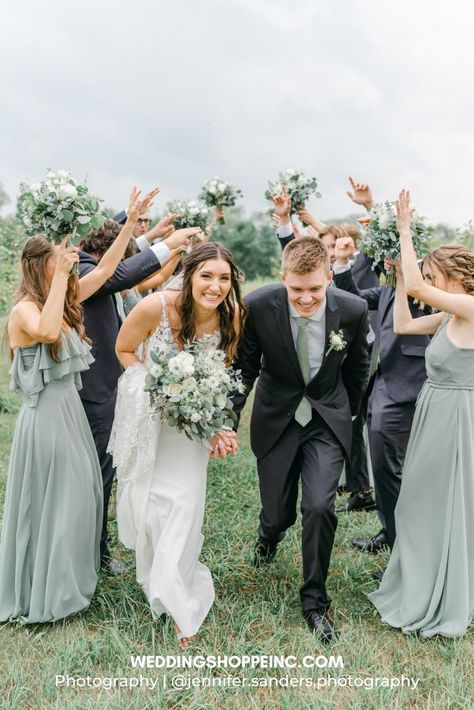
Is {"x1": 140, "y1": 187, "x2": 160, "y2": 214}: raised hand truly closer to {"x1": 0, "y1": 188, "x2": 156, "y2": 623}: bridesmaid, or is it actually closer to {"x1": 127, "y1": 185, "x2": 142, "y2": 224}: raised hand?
{"x1": 127, "y1": 185, "x2": 142, "y2": 224}: raised hand

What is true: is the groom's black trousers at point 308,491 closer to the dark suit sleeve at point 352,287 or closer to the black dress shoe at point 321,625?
the black dress shoe at point 321,625

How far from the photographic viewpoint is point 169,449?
4352mm

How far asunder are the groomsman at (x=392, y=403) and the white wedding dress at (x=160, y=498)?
5.21 feet

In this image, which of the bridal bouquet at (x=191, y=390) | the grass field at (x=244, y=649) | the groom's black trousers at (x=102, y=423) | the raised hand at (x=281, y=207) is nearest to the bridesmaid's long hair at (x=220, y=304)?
the bridal bouquet at (x=191, y=390)

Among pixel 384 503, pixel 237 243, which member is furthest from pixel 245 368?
pixel 237 243

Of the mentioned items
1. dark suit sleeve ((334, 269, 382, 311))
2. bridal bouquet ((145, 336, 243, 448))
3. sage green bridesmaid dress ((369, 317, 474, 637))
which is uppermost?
dark suit sleeve ((334, 269, 382, 311))

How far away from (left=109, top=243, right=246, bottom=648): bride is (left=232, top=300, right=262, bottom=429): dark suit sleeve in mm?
192

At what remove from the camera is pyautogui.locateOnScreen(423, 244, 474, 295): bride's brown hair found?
13.9 feet

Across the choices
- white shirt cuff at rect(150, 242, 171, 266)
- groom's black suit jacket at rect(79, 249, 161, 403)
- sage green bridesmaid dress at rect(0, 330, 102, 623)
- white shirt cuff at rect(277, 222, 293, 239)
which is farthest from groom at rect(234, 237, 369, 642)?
white shirt cuff at rect(277, 222, 293, 239)

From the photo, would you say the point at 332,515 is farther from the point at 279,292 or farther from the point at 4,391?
the point at 4,391

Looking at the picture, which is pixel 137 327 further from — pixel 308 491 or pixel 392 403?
pixel 392 403

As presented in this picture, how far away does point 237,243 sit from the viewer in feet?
151

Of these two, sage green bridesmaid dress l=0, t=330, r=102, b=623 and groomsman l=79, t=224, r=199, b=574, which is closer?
sage green bridesmaid dress l=0, t=330, r=102, b=623

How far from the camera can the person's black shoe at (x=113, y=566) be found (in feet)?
16.4
